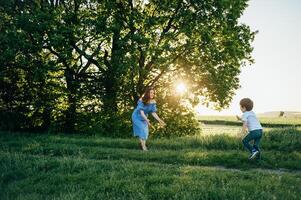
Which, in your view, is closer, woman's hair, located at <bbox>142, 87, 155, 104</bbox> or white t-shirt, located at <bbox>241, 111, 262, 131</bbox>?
white t-shirt, located at <bbox>241, 111, 262, 131</bbox>

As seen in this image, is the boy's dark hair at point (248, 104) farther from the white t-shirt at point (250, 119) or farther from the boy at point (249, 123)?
the white t-shirt at point (250, 119)

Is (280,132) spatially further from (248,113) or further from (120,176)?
(120,176)

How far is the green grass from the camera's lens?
9809mm

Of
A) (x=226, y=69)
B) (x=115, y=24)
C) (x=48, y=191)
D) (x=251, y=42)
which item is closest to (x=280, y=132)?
(x=226, y=69)

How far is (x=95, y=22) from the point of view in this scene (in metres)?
26.5

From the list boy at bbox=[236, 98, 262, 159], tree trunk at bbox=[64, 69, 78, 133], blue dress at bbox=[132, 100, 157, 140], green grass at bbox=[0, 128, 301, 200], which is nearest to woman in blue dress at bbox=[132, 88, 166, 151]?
blue dress at bbox=[132, 100, 157, 140]

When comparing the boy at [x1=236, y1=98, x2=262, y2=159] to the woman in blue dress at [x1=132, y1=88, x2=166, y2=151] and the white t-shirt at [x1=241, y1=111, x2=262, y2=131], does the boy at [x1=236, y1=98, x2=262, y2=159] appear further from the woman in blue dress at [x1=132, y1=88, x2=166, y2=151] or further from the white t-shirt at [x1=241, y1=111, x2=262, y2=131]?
the woman in blue dress at [x1=132, y1=88, x2=166, y2=151]

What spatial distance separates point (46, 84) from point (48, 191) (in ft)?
57.9

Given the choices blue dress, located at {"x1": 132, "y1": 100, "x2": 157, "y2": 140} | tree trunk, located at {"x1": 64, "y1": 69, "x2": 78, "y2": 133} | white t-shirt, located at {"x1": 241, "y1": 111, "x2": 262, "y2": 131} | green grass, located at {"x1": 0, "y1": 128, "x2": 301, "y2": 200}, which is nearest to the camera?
green grass, located at {"x1": 0, "y1": 128, "x2": 301, "y2": 200}

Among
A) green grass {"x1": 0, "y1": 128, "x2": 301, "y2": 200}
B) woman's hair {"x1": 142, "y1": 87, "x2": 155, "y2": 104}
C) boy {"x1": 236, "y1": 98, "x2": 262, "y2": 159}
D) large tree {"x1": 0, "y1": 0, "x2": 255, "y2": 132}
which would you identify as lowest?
green grass {"x1": 0, "y1": 128, "x2": 301, "y2": 200}

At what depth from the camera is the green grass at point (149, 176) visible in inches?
386

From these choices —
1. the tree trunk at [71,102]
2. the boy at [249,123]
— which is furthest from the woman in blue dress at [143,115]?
the tree trunk at [71,102]

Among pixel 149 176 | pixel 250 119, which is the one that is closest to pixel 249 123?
pixel 250 119

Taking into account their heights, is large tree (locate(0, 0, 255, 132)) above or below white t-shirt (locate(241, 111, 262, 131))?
above
